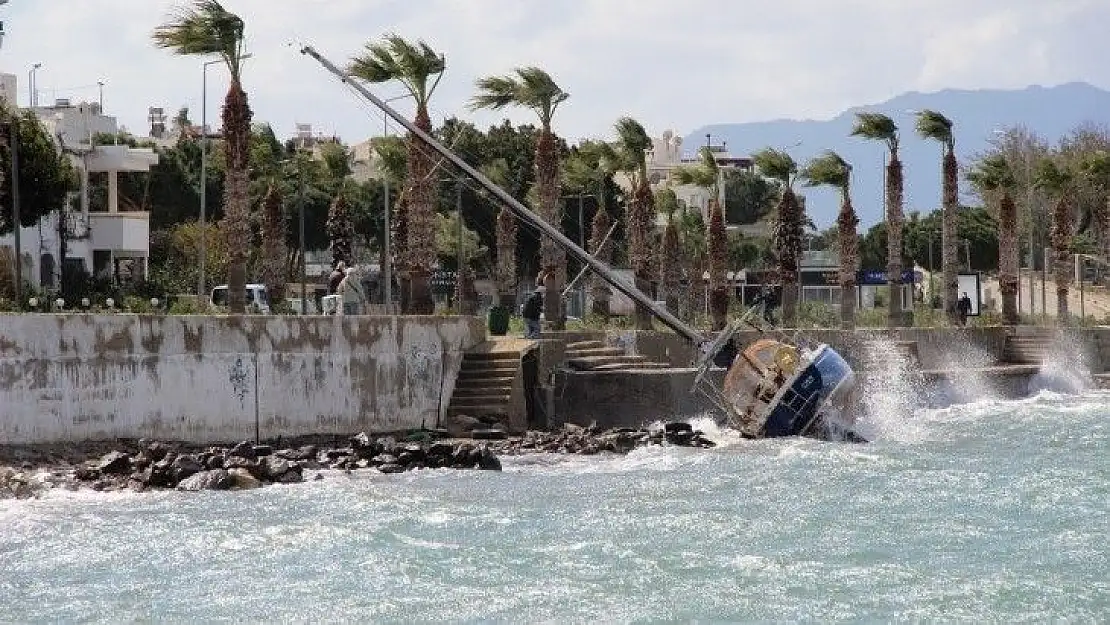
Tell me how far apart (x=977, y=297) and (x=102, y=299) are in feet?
112

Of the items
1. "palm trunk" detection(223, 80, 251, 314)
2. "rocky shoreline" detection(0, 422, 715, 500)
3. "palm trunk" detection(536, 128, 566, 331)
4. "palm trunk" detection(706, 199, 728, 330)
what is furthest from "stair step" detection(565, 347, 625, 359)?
"palm trunk" detection(223, 80, 251, 314)

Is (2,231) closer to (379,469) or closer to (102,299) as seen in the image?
(102,299)

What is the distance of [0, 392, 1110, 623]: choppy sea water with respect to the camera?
20375mm

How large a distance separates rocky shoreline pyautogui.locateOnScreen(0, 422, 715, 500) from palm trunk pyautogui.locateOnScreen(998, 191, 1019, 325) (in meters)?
25.8

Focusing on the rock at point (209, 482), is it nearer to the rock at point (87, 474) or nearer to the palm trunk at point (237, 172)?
the rock at point (87, 474)

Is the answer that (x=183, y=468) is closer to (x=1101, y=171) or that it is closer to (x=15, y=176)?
(x=15, y=176)

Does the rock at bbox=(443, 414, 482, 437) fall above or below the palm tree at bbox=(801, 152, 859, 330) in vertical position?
below

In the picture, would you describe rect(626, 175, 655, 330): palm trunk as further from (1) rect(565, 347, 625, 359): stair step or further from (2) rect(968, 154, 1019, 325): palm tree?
(2) rect(968, 154, 1019, 325): palm tree

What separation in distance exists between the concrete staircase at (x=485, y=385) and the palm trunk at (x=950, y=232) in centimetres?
2459

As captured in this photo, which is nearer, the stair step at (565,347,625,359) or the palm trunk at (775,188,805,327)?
the stair step at (565,347,625,359)

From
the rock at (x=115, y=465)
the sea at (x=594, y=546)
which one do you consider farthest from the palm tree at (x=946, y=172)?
the rock at (x=115, y=465)

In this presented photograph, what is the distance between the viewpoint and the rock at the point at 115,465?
29.5 m

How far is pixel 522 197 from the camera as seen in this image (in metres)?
88.9

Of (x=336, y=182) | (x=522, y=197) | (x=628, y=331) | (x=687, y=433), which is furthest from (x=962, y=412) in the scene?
(x=522, y=197)
